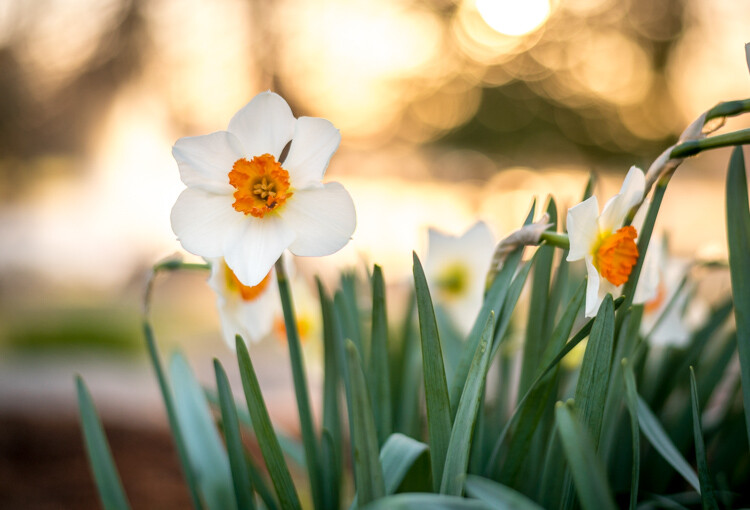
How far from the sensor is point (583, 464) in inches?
15.5

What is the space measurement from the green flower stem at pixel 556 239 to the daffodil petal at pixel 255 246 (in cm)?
22

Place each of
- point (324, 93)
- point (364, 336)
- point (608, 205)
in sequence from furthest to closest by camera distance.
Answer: point (324, 93)
point (364, 336)
point (608, 205)

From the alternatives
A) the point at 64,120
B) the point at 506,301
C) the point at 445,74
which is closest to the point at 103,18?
the point at 64,120

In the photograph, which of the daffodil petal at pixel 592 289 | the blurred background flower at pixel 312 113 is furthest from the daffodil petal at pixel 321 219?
the blurred background flower at pixel 312 113

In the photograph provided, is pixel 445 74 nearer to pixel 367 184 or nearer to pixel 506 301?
pixel 367 184

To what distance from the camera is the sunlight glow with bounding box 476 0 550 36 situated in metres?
5.85

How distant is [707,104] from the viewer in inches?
210

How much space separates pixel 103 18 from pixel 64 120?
0.89 meters

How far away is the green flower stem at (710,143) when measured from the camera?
45cm

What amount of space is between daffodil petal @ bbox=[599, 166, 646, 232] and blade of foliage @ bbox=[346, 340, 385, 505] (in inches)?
9.8

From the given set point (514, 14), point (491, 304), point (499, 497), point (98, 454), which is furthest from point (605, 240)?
point (514, 14)

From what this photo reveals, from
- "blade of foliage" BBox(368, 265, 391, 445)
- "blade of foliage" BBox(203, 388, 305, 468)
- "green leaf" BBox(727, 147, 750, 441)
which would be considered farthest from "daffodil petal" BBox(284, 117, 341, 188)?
"blade of foliage" BBox(203, 388, 305, 468)

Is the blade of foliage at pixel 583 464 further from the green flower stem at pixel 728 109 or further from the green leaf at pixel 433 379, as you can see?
the green flower stem at pixel 728 109

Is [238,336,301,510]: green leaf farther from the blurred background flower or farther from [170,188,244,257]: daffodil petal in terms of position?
the blurred background flower
